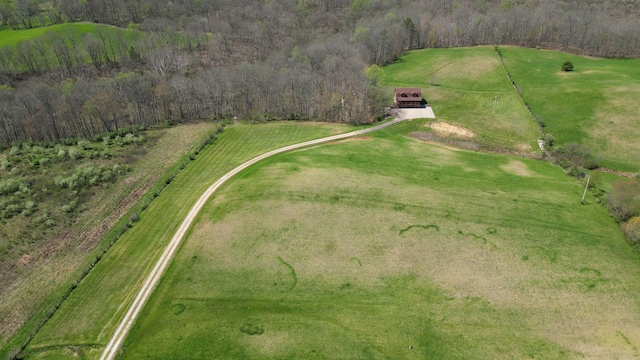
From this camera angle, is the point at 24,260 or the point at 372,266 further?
the point at 24,260

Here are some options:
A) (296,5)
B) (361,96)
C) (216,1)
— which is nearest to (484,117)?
(361,96)

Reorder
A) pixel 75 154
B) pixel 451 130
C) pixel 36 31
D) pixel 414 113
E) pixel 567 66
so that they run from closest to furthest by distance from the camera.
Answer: pixel 75 154
pixel 451 130
pixel 414 113
pixel 567 66
pixel 36 31

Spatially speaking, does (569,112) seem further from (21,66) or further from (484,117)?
(21,66)

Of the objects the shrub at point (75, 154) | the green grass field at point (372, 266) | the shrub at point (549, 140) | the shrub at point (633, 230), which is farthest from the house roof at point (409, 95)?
the shrub at point (75, 154)

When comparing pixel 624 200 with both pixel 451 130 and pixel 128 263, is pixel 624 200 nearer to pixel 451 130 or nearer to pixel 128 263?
pixel 451 130

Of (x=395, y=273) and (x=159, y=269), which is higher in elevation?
(x=395, y=273)

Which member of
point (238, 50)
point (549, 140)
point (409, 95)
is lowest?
point (549, 140)

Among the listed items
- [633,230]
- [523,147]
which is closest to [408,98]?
[523,147]
